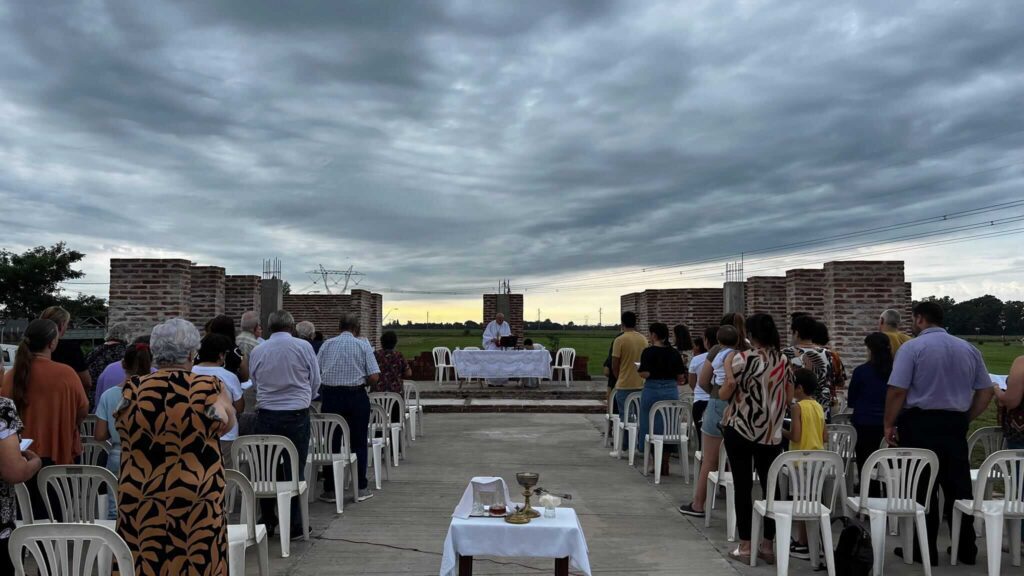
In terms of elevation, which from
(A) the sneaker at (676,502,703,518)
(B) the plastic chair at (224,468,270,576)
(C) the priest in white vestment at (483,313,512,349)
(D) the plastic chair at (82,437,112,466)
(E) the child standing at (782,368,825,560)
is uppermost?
(C) the priest in white vestment at (483,313,512,349)

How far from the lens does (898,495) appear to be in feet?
15.1

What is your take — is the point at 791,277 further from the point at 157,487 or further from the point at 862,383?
A: the point at 157,487

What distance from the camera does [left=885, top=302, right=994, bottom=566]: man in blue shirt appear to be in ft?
15.6

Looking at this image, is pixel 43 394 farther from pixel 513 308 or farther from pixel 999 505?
pixel 513 308

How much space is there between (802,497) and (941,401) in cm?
119

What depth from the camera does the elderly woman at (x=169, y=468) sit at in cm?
288

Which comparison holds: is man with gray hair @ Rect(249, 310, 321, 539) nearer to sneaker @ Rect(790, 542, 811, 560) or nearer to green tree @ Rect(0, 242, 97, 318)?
sneaker @ Rect(790, 542, 811, 560)

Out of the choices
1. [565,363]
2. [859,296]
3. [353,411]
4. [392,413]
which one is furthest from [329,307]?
[859,296]

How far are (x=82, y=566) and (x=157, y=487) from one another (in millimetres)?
628

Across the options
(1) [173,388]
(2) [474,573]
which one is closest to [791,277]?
(2) [474,573]

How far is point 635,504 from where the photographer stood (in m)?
6.41

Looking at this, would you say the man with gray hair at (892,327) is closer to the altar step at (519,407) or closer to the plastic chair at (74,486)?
the plastic chair at (74,486)

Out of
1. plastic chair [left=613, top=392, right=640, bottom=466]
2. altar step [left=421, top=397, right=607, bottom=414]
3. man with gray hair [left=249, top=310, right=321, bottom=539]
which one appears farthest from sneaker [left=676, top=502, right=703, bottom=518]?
altar step [left=421, top=397, right=607, bottom=414]

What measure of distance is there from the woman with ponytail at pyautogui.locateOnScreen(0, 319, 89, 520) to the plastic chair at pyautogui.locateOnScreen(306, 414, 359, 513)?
6.75 ft
